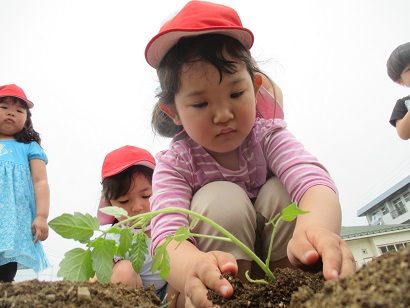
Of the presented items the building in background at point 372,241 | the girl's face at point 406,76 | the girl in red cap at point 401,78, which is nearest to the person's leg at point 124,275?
the girl in red cap at point 401,78

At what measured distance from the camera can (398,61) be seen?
2.63 m

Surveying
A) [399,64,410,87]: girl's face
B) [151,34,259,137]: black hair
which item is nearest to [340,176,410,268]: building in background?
[399,64,410,87]: girl's face

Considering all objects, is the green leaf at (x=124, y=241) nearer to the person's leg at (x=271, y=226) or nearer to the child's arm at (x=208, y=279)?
the child's arm at (x=208, y=279)

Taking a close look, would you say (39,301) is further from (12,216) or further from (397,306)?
(12,216)

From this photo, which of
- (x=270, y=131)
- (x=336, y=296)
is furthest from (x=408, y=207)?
(x=336, y=296)

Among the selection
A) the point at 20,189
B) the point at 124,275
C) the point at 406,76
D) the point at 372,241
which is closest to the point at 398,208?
the point at 372,241

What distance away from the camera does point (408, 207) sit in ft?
49.5

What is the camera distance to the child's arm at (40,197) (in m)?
2.27

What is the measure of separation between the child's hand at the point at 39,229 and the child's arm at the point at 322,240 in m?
1.79

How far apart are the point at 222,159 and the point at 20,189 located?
5.10 ft

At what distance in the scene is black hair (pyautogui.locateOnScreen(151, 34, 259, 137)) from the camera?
1.28 metres

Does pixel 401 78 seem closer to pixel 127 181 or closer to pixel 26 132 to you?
pixel 127 181

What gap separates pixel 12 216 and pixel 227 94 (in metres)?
1.70

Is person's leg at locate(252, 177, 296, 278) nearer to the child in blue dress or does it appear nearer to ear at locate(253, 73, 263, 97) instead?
ear at locate(253, 73, 263, 97)
